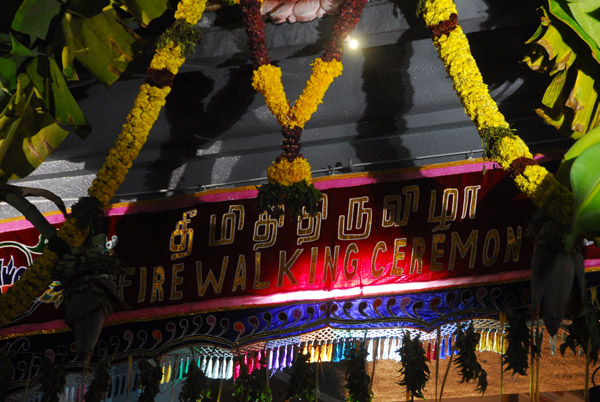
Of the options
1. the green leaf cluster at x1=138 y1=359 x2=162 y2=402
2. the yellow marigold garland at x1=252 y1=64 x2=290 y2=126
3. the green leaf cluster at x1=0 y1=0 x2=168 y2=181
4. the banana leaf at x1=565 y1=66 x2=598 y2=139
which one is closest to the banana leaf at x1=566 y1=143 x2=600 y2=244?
the banana leaf at x1=565 y1=66 x2=598 y2=139

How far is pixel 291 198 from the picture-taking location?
177 inches

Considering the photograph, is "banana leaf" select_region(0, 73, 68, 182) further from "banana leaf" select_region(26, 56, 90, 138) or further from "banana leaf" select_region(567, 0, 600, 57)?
"banana leaf" select_region(567, 0, 600, 57)

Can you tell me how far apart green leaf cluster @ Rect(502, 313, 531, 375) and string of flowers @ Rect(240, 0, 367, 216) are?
4.54ft

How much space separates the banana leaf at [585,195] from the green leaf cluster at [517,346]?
82 centimetres

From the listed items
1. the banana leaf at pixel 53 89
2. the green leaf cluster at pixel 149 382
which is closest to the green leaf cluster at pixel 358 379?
the green leaf cluster at pixel 149 382

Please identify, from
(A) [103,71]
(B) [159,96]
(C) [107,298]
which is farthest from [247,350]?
(A) [103,71]

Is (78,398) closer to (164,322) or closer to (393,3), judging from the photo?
(164,322)

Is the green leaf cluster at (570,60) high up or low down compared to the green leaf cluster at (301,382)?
up

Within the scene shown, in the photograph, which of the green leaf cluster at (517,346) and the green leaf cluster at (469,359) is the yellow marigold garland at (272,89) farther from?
the green leaf cluster at (517,346)

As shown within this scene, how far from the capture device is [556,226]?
3775 millimetres

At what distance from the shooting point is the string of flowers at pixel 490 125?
154 inches

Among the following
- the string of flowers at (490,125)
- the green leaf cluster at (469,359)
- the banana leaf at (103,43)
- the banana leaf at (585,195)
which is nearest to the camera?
the banana leaf at (585,195)

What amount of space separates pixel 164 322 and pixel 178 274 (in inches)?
14.7

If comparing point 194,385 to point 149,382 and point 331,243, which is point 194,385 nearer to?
point 149,382
